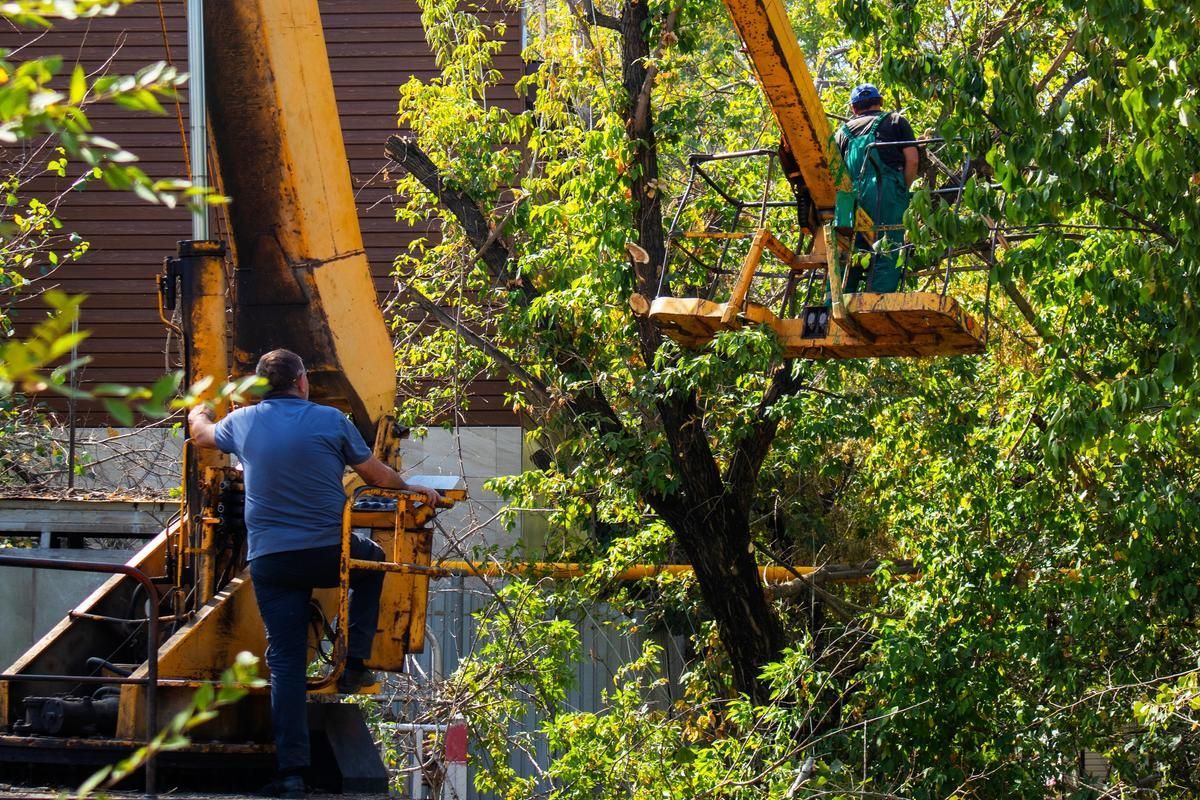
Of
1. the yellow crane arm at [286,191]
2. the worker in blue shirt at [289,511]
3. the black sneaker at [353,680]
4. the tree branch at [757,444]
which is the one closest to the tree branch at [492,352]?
the tree branch at [757,444]

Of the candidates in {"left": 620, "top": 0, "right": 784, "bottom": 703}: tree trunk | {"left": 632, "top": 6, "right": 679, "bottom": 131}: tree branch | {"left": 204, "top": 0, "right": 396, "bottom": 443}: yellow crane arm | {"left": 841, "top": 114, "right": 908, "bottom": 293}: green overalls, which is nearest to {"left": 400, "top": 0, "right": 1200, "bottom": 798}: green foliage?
{"left": 632, "top": 6, "right": 679, "bottom": 131}: tree branch

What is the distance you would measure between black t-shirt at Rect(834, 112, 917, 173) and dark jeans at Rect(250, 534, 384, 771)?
435 cm

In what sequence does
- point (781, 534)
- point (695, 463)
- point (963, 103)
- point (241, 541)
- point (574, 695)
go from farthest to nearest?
point (574, 695)
point (781, 534)
point (695, 463)
point (963, 103)
point (241, 541)

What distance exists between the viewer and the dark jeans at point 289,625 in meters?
6.17

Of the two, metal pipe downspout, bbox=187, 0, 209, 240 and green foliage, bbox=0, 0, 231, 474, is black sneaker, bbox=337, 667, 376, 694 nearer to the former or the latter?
metal pipe downspout, bbox=187, 0, 209, 240

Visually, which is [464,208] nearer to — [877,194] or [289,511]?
[877,194]

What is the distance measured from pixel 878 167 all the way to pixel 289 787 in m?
5.08

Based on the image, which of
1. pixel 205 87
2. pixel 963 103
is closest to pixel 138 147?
pixel 205 87

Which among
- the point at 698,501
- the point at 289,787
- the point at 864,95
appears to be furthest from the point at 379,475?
Answer: the point at 698,501

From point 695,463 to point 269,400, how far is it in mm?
5526

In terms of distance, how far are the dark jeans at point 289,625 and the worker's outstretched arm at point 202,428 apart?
1.88 ft

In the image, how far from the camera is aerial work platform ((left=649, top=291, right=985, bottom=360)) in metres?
8.20

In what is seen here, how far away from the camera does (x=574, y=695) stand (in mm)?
14688

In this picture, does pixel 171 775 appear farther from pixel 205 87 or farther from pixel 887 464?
pixel 887 464
